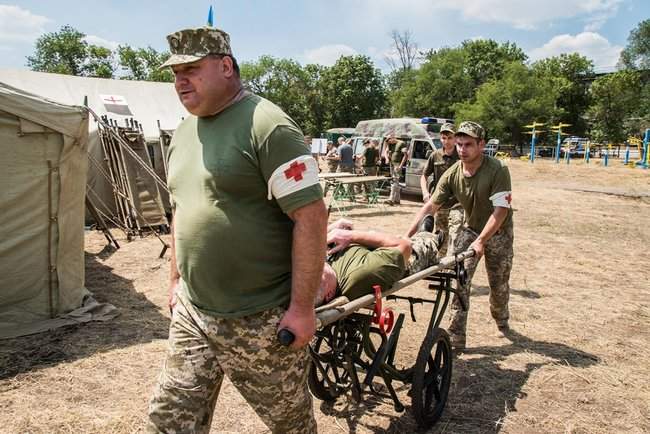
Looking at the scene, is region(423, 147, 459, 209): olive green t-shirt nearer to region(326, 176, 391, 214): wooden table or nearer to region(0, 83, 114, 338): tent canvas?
region(0, 83, 114, 338): tent canvas

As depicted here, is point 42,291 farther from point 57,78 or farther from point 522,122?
point 522,122

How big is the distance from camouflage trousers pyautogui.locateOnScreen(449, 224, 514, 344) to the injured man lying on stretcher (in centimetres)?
110

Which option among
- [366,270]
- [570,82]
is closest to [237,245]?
[366,270]

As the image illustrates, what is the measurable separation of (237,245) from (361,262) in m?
1.26

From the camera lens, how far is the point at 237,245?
6.27 ft

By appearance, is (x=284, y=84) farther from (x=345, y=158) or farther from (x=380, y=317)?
(x=380, y=317)

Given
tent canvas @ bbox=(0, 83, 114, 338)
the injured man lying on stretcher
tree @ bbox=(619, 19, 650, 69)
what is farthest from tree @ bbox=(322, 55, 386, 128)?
the injured man lying on stretcher

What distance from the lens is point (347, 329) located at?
122 inches

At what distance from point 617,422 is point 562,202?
42.4ft

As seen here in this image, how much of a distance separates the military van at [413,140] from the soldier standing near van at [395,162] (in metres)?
0.27

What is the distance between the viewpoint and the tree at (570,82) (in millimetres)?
49031

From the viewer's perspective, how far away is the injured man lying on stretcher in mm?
2920

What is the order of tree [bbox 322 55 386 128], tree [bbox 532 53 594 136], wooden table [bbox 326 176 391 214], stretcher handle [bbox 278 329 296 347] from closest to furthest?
stretcher handle [bbox 278 329 296 347] < wooden table [bbox 326 176 391 214] < tree [bbox 532 53 594 136] < tree [bbox 322 55 386 128]

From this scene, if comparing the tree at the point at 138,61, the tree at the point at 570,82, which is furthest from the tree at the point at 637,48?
the tree at the point at 138,61
